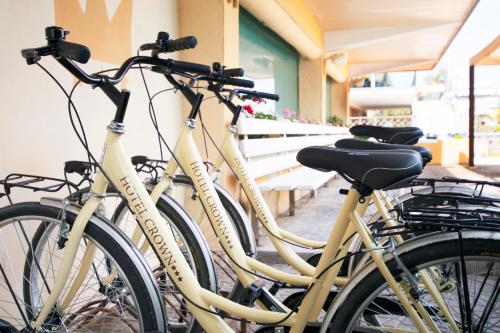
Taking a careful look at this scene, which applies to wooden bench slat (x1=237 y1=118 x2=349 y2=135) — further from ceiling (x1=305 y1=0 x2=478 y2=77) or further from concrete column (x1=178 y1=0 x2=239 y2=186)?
ceiling (x1=305 y1=0 x2=478 y2=77)

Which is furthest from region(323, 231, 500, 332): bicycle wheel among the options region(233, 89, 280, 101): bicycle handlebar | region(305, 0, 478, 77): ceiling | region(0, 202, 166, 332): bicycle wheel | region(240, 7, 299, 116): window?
region(305, 0, 478, 77): ceiling

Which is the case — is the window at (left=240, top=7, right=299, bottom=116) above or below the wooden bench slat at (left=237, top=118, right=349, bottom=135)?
above

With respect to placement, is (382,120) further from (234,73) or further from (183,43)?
(183,43)

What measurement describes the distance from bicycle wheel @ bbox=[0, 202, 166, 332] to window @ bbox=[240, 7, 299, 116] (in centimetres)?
354

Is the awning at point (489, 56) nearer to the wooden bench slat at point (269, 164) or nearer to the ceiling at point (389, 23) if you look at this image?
the ceiling at point (389, 23)

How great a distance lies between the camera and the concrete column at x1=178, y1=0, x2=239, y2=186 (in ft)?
11.5

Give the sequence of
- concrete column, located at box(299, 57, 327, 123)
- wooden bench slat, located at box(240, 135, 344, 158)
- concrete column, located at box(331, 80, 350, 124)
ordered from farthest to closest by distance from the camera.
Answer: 1. concrete column, located at box(331, 80, 350, 124)
2. concrete column, located at box(299, 57, 327, 123)
3. wooden bench slat, located at box(240, 135, 344, 158)

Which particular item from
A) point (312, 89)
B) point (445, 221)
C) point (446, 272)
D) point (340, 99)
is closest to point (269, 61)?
point (312, 89)

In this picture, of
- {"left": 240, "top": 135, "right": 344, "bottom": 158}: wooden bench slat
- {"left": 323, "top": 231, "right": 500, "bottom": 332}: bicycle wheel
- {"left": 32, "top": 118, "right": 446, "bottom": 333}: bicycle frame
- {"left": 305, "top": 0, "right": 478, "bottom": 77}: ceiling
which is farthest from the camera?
{"left": 305, "top": 0, "right": 478, "bottom": 77}: ceiling

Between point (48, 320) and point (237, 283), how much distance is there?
794mm

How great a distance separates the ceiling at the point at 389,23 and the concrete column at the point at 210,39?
3.01 metres

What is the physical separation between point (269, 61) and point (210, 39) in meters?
2.67

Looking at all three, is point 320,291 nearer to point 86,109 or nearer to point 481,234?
point 481,234

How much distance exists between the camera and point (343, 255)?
4.62 feet
